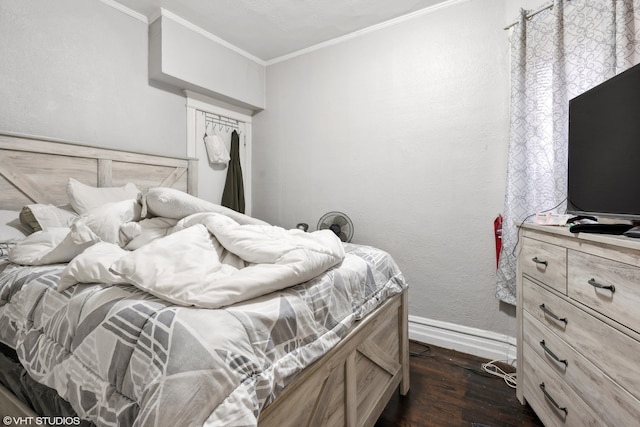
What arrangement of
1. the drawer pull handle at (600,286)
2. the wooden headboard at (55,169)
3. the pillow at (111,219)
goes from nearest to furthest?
1. the drawer pull handle at (600,286)
2. the pillow at (111,219)
3. the wooden headboard at (55,169)

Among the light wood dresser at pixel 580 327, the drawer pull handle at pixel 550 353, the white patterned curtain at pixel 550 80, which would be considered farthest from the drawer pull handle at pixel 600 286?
the white patterned curtain at pixel 550 80

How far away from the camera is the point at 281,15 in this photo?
2496 mm

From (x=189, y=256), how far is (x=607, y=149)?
163 cm

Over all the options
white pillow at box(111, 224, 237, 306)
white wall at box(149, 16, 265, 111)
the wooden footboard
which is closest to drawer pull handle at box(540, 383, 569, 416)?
the wooden footboard

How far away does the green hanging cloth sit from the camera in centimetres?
319

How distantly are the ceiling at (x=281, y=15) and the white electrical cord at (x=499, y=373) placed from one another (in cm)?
275

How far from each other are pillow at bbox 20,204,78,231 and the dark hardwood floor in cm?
202

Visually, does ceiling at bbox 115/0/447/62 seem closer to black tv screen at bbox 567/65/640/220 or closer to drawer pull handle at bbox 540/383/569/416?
black tv screen at bbox 567/65/640/220

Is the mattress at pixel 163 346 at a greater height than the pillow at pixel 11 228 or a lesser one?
lesser

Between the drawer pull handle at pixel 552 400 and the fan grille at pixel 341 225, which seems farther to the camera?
the fan grille at pixel 341 225

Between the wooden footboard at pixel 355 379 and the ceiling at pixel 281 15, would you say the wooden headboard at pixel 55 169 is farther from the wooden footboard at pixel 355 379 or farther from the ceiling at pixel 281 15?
the wooden footboard at pixel 355 379

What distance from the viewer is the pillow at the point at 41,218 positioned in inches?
61.7

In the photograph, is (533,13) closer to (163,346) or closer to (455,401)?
(455,401)

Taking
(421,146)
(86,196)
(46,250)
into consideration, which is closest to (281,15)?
(421,146)
